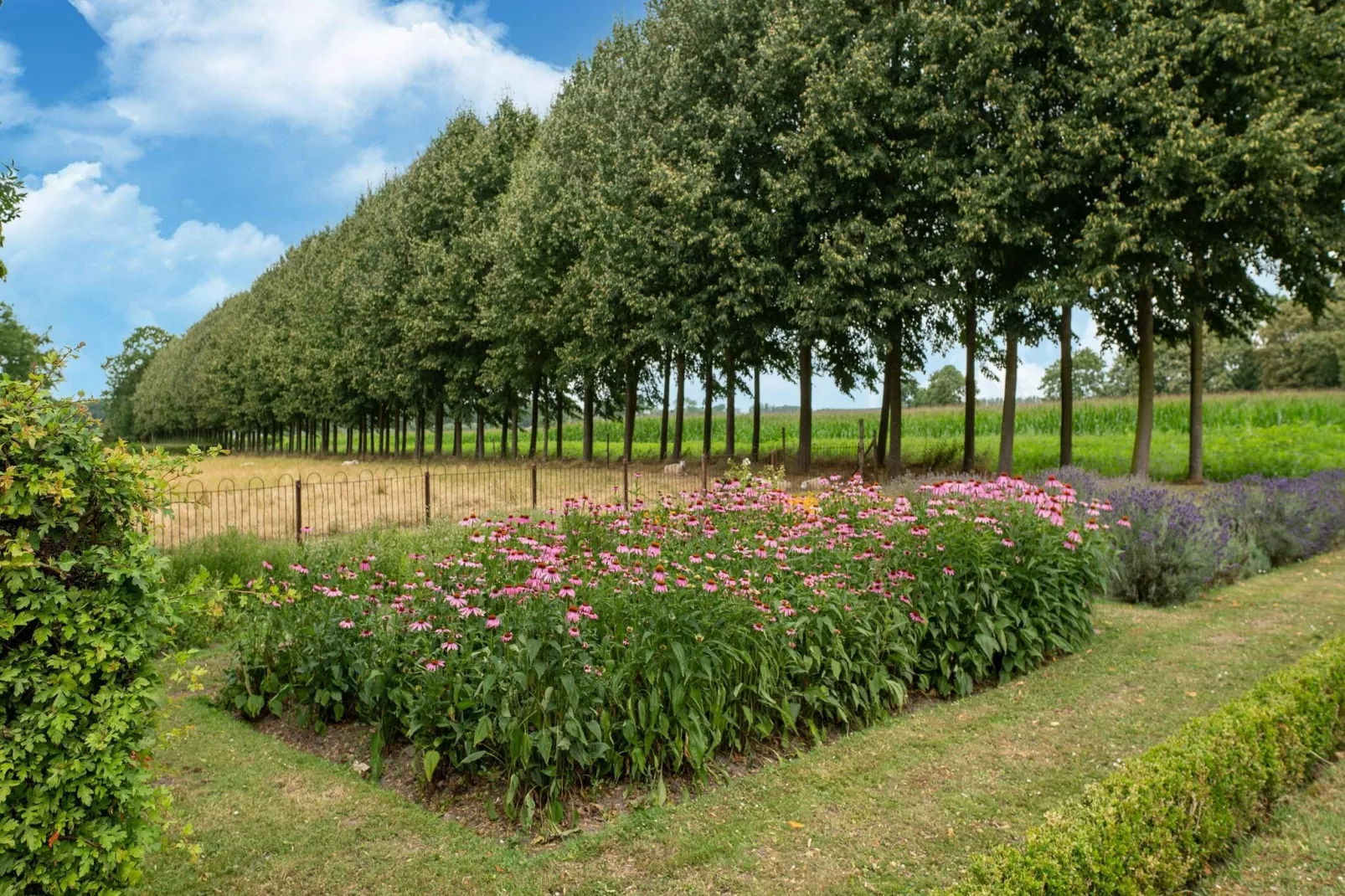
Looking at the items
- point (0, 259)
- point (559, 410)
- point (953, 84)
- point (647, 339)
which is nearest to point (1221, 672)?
point (0, 259)

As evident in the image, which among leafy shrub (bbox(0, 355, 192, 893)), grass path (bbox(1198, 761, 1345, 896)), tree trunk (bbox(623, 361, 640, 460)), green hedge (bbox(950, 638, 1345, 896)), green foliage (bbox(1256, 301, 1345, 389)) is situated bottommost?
grass path (bbox(1198, 761, 1345, 896))

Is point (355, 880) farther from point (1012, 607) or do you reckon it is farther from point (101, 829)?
point (1012, 607)

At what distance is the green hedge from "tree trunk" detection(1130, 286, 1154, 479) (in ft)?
41.0

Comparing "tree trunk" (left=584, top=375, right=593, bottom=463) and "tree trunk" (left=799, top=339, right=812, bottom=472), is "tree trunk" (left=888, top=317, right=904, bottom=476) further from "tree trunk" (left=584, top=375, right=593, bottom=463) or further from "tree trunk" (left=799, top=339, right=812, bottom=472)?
"tree trunk" (left=584, top=375, right=593, bottom=463)

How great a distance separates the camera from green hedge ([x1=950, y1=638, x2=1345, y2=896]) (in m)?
3.26

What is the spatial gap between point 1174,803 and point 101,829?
4.36 meters

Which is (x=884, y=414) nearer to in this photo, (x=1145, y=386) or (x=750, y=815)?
(x=1145, y=386)

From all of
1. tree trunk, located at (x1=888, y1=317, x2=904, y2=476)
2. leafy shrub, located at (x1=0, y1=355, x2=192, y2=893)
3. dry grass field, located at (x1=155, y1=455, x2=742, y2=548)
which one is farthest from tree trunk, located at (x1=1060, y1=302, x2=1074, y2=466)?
leafy shrub, located at (x1=0, y1=355, x2=192, y2=893)

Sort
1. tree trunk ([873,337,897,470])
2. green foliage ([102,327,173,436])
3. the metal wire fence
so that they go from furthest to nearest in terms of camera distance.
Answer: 1. green foliage ([102,327,173,436])
2. tree trunk ([873,337,897,470])
3. the metal wire fence

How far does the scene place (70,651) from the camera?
2.98 metres

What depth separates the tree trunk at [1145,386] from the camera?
55.1 ft

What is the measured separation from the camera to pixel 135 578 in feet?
9.98

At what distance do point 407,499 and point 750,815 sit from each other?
15354 millimetres

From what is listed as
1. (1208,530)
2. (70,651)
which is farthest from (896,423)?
(70,651)
